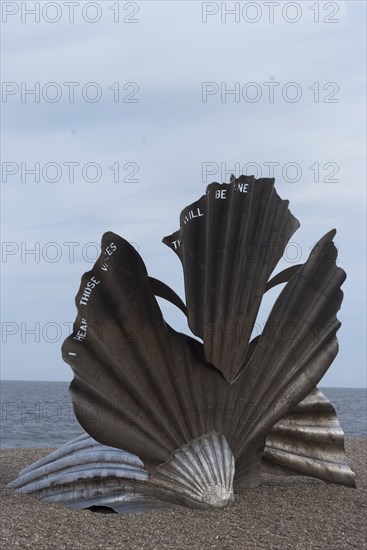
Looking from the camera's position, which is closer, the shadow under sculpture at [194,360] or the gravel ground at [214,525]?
the gravel ground at [214,525]

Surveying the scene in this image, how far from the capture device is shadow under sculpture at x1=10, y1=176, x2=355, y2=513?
8414mm

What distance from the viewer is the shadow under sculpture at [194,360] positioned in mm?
8414

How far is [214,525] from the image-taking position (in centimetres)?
759

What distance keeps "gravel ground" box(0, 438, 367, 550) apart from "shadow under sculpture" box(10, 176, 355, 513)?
34cm

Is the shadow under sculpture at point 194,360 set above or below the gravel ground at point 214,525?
above

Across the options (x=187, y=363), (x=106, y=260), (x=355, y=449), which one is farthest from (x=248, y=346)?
(x=355, y=449)

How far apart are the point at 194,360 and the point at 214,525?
165 cm

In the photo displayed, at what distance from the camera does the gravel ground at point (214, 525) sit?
695 cm

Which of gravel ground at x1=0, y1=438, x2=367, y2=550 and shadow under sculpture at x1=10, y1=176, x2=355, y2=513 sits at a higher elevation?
shadow under sculpture at x1=10, y1=176, x2=355, y2=513

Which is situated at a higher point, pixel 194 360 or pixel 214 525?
pixel 194 360

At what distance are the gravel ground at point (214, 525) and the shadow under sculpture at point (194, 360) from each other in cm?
34

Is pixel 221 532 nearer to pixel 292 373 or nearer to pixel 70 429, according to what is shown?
pixel 292 373

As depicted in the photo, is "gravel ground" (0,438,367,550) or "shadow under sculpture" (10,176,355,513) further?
"shadow under sculpture" (10,176,355,513)

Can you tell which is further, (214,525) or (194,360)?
(194,360)
